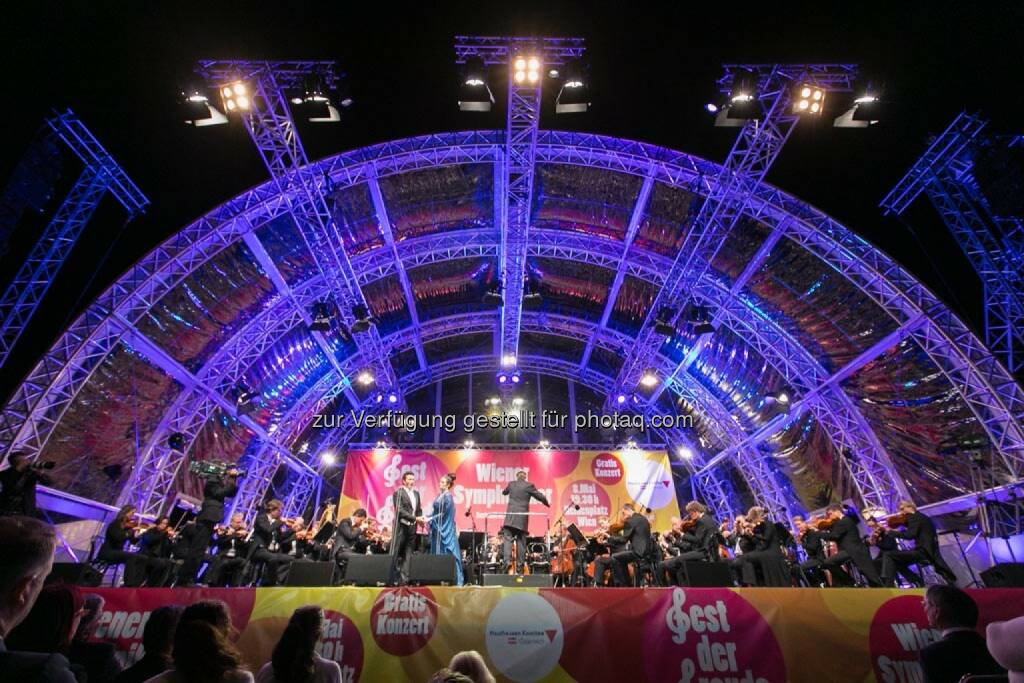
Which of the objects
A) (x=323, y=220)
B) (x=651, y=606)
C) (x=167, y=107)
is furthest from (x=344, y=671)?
(x=167, y=107)

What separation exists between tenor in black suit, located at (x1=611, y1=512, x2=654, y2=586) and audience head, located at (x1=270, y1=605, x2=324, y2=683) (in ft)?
21.6

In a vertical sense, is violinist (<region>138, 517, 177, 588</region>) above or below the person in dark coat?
above

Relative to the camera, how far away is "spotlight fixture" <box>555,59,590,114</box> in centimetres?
840

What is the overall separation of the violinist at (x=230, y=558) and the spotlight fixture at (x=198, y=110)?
291 inches

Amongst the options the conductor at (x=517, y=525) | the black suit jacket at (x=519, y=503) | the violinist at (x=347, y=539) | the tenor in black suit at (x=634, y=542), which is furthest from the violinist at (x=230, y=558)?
the tenor in black suit at (x=634, y=542)

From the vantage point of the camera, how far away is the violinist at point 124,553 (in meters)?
7.39

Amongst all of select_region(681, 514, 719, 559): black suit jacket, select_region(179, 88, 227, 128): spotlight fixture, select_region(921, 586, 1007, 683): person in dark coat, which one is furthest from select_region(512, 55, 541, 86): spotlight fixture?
select_region(921, 586, 1007, 683): person in dark coat

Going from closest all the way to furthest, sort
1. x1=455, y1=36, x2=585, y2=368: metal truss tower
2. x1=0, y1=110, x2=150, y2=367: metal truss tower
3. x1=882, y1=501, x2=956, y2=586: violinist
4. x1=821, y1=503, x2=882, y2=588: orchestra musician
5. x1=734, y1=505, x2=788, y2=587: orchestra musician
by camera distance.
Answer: x1=882, y1=501, x2=956, y2=586: violinist < x1=821, y1=503, x2=882, y2=588: orchestra musician < x1=734, y1=505, x2=788, y2=587: orchestra musician < x1=0, y1=110, x2=150, y2=367: metal truss tower < x1=455, y1=36, x2=585, y2=368: metal truss tower

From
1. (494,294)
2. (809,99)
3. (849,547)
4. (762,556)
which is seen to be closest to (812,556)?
(849,547)

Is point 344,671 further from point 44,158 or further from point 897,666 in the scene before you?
point 44,158

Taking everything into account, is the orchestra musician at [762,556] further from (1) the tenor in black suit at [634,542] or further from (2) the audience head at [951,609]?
(2) the audience head at [951,609]

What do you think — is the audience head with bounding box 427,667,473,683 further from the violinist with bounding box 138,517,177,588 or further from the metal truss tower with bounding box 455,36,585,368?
the metal truss tower with bounding box 455,36,585,368

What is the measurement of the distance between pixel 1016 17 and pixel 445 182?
10917mm

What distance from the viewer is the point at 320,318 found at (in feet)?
39.1
